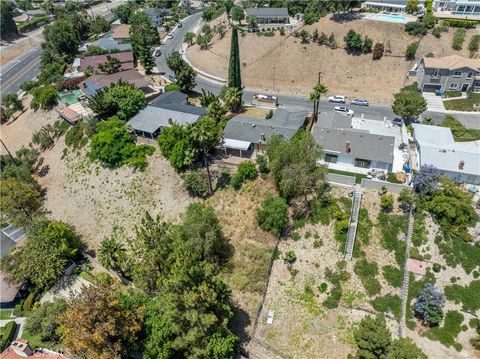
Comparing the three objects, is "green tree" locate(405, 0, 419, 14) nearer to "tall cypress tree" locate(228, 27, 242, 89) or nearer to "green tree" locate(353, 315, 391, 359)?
"tall cypress tree" locate(228, 27, 242, 89)

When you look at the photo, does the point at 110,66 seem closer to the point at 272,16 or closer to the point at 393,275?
the point at 272,16

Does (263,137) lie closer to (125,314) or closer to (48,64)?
(125,314)

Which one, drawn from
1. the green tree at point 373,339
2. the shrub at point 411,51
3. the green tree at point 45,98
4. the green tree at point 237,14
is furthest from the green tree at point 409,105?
the green tree at point 45,98

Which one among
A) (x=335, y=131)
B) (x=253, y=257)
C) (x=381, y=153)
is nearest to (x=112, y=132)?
(x=253, y=257)

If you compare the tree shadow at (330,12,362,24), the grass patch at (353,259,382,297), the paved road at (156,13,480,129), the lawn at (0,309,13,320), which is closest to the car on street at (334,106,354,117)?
the paved road at (156,13,480,129)

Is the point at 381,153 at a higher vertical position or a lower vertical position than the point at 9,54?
higher
